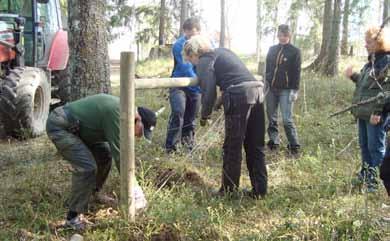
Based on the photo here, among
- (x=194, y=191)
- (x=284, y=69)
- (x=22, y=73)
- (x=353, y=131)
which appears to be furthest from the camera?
(x=353, y=131)

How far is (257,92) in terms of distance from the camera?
460 centimetres

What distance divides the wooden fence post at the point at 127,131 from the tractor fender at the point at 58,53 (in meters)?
5.28

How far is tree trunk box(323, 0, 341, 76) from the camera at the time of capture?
12.4 m

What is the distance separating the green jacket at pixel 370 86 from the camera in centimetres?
459

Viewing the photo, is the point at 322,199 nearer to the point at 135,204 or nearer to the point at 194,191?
the point at 194,191

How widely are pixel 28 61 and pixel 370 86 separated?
5.74m

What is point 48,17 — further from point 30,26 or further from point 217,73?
point 217,73

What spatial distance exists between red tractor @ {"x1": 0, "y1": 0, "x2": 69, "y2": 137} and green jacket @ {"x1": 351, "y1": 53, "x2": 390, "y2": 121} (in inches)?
179

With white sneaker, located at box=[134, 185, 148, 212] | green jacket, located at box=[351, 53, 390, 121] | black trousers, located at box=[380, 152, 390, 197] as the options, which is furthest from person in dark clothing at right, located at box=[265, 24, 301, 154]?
A: white sneaker, located at box=[134, 185, 148, 212]

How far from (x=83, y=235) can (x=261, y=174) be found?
74.5 inches

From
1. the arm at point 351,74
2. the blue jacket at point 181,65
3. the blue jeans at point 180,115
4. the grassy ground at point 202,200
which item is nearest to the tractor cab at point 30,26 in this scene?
the grassy ground at point 202,200

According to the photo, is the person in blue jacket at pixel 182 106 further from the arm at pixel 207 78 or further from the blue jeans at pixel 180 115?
the arm at pixel 207 78

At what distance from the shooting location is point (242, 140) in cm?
468

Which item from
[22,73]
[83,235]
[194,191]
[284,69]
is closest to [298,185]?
[194,191]
